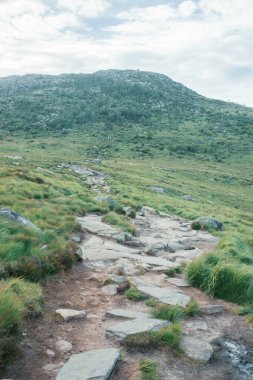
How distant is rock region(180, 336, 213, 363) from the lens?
6297 millimetres

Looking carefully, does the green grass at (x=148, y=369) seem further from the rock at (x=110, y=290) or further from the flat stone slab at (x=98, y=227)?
the flat stone slab at (x=98, y=227)

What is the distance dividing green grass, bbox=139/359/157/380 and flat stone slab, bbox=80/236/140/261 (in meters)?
5.53

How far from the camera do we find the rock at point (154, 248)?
12945mm

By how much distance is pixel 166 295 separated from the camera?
28.5 feet

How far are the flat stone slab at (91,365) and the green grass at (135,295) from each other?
2.35 metres

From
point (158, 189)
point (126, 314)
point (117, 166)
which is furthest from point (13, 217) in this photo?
point (117, 166)

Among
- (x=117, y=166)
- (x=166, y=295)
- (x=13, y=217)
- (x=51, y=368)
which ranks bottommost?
(x=51, y=368)

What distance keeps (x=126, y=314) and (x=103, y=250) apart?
4.82 meters

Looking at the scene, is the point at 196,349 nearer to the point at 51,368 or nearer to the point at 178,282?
the point at 51,368

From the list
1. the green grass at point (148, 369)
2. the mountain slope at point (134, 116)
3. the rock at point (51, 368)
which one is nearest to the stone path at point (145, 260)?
the rock at point (51, 368)

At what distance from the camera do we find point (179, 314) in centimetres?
757

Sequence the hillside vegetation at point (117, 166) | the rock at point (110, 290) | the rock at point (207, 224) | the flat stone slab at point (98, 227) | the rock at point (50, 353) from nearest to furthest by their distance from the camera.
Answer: the rock at point (50, 353)
the rock at point (110, 290)
the hillside vegetation at point (117, 166)
the flat stone slab at point (98, 227)
the rock at point (207, 224)

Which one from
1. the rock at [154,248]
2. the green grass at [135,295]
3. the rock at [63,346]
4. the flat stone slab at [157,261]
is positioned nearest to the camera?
the rock at [63,346]

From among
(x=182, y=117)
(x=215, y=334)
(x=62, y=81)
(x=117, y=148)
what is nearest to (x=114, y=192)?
(x=215, y=334)
